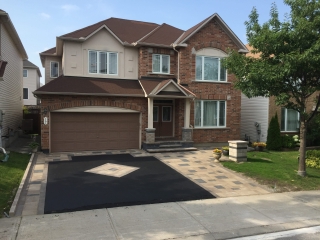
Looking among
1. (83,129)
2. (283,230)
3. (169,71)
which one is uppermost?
(169,71)

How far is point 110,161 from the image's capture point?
1109cm

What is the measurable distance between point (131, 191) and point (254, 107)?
1273cm

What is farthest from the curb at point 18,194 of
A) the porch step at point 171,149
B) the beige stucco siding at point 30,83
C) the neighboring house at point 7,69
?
the beige stucco siding at point 30,83

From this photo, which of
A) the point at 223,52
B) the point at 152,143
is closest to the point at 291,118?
the point at 223,52

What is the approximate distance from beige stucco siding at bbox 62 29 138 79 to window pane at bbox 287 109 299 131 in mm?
10415

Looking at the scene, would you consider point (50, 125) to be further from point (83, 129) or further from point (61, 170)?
point (61, 170)

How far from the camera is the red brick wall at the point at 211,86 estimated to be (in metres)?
15.1

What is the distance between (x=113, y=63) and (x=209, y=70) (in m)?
5.83

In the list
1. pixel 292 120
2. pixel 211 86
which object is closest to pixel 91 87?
pixel 211 86

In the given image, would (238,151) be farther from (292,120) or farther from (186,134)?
(292,120)

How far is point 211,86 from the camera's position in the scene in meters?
15.5

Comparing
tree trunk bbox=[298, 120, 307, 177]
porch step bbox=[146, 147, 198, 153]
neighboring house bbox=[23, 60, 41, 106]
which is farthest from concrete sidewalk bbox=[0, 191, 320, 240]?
neighboring house bbox=[23, 60, 41, 106]

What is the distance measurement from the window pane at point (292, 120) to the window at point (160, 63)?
8.62m

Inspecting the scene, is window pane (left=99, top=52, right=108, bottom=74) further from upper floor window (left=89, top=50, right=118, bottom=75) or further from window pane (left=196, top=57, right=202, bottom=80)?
window pane (left=196, top=57, right=202, bottom=80)
